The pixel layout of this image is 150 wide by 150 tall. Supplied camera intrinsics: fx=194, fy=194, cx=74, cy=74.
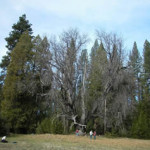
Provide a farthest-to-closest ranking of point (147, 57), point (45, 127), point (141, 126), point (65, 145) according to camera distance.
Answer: point (147, 57)
point (45, 127)
point (141, 126)
point (65, 145)

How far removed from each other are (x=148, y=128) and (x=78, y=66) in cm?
1029

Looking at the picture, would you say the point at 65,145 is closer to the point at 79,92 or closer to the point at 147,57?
the point at 79,92

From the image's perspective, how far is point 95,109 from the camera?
21375 mm

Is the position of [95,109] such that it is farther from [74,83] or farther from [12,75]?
[12,75]

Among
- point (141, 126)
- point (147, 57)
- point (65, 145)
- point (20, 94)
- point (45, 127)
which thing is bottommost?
point (65, 145)

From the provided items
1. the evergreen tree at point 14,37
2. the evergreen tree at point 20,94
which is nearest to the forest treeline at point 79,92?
the evergreen tree at point 20,94

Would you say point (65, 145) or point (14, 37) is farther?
point (14, 37)

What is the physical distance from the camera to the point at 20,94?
23984 mm

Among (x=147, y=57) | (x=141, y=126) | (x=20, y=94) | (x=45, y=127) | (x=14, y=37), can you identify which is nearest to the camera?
(x=141, y=126)

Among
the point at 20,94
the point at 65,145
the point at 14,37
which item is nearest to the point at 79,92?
the point at 20,94

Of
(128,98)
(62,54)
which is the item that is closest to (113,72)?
(128,98)

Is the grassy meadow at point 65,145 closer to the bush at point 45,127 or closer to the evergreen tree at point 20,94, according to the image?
the bush at point 45,127

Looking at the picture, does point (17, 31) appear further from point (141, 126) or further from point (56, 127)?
point (141, 126)

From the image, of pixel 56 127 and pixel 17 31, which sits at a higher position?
pixel 17 31
